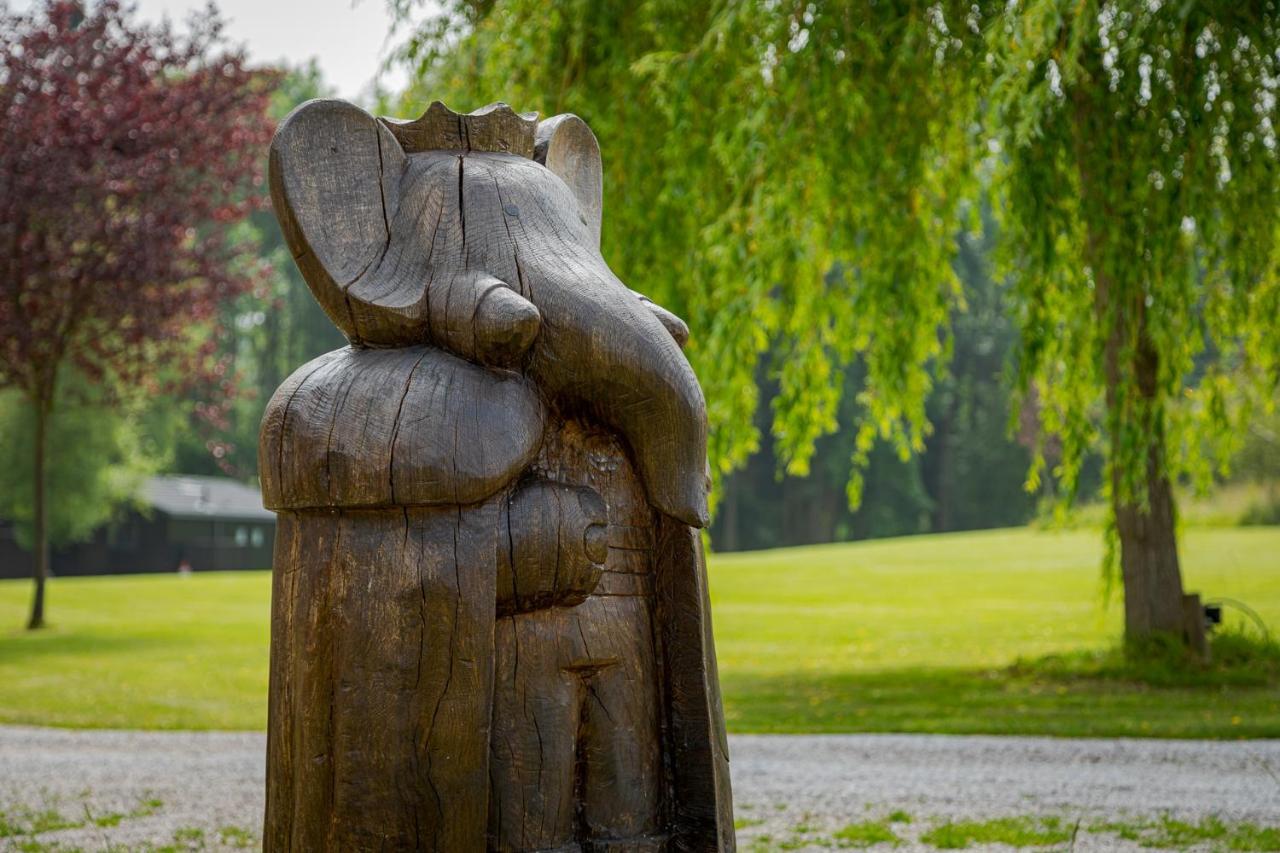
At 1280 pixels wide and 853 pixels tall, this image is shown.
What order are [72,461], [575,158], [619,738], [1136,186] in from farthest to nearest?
[72,461] → [1136,186] → [575,158] → [619,738]

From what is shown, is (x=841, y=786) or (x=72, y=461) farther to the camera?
(x=72, y=461)

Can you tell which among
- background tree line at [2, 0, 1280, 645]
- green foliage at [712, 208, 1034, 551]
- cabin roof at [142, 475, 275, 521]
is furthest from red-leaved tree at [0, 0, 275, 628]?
green foliage at [712, 208, 1034, 551]

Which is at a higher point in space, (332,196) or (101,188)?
(101,188)

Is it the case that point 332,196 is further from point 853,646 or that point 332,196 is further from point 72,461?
point 72,461

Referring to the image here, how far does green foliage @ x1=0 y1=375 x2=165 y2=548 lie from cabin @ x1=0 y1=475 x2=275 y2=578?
28.6 feet

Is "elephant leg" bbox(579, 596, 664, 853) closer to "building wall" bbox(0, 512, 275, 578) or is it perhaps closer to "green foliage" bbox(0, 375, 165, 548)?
"green foliage" bbox(0, 375, 165, 548)

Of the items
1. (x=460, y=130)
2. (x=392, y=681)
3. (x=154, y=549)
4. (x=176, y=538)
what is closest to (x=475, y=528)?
(x=392, y=681)

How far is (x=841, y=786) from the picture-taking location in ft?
23.6

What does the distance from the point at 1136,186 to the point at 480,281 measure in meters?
6.17

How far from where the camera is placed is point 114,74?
17391mm

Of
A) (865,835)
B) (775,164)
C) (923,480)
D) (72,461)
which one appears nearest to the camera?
(865,835)

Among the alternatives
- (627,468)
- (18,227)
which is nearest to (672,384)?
(627,468)

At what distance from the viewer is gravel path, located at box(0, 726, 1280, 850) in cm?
623

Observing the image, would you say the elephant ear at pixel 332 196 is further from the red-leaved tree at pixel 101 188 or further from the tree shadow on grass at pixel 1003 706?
the red-leaved tree at pixel 101 188
